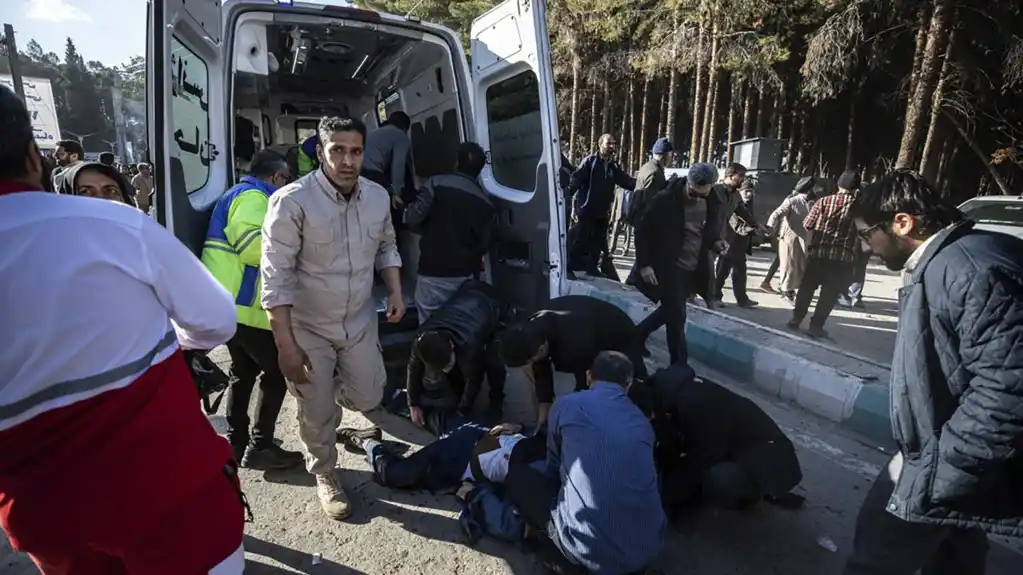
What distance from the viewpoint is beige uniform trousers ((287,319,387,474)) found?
96.7 inches

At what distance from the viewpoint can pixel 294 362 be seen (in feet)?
7.31

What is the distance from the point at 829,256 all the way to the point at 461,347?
12.4 ft

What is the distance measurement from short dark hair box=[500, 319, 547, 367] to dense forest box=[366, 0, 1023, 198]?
5983 millimetres

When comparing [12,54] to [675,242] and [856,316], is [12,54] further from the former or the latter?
[856,316]

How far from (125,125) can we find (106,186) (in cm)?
5322

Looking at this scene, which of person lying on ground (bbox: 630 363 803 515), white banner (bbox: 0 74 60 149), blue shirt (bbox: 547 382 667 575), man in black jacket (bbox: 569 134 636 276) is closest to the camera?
blue shirt (bbox: 547 382 667 575)

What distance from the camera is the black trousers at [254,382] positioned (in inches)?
105

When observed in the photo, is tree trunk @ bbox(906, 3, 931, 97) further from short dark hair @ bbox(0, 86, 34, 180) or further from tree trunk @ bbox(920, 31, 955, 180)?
short dark hair @ bbox(0, 86, 34, 180)

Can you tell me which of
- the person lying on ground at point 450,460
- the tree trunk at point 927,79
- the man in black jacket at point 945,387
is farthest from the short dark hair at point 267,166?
the tree trunk at point 927,79

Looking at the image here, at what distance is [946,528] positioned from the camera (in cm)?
167

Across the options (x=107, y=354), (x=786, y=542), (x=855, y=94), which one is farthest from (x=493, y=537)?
(x=855, y=94)

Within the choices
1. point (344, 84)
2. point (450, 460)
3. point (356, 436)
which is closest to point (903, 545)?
point (450, 460)

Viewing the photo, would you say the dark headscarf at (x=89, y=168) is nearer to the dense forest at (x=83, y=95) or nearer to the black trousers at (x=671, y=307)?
the black trousers at (x=671, y=307)

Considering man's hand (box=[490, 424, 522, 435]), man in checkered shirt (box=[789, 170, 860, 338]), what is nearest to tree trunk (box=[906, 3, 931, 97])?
man in checkered shirt (box=[789, 170, 860, 338])
